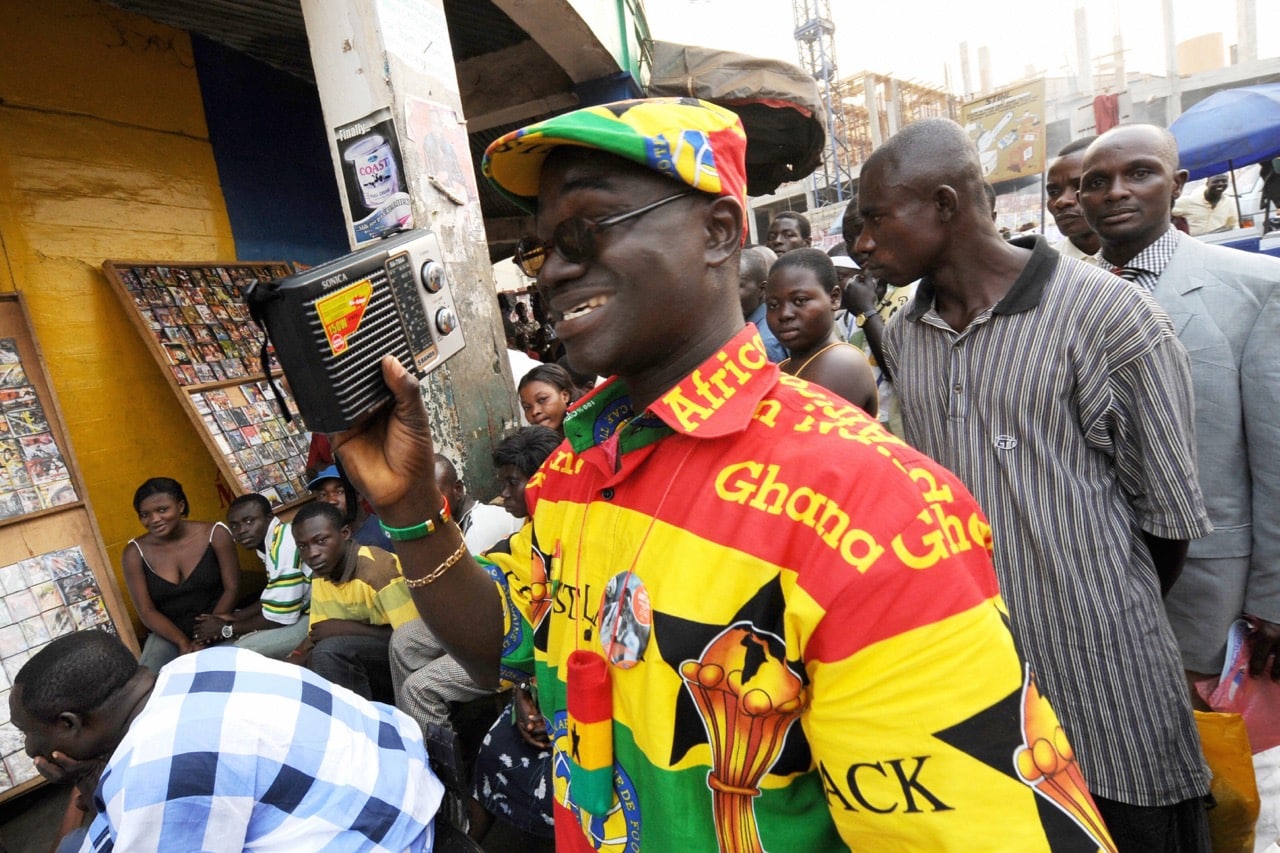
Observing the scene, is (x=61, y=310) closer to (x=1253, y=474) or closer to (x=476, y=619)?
(x=476, y=619)

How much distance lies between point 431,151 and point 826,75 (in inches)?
1186

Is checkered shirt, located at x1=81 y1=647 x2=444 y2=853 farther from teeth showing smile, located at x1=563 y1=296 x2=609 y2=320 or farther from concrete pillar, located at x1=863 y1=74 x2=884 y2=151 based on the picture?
concrete pillar, located at x1=863 y1=74 x2=884 y2=151

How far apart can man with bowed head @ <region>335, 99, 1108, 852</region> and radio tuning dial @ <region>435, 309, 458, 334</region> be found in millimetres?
152

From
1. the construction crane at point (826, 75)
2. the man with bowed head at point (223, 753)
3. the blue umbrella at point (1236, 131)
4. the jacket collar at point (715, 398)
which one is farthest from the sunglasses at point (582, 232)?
the construction crane at point (826, 75)

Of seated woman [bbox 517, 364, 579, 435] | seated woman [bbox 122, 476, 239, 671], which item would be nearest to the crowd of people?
seated woman [bbox 517, 364, 579, 435]

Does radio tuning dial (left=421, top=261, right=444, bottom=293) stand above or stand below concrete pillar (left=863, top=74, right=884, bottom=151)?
below

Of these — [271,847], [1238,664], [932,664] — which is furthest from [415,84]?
[1238,664]

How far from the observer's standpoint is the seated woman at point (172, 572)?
3.59 meters

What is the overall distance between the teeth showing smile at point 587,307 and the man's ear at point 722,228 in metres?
0.15

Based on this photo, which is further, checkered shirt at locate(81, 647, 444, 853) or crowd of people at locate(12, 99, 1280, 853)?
checkered shirt at locate(81, 647, 444, 853)

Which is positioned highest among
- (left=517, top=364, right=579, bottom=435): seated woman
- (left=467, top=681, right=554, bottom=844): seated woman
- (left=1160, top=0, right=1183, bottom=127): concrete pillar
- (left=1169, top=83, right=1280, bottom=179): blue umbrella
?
(left=1160, top=0, right=1183, bottom=127): concrete pillar

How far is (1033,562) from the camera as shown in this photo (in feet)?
4.85

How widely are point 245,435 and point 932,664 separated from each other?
4515 mm

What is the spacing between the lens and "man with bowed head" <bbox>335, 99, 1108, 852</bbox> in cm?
68
